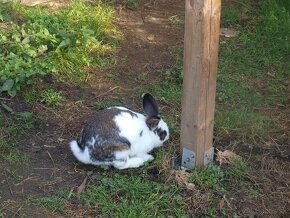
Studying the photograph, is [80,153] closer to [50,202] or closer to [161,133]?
[50,202]

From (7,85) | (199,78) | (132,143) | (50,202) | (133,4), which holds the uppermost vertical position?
(199,78)

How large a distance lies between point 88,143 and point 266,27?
2962 mm

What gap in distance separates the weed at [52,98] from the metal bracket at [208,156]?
147 cm

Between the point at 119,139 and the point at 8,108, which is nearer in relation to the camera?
the point at 119,139

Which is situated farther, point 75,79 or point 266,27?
point 266,27

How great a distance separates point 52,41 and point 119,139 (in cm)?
174

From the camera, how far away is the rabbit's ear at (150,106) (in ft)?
14.8

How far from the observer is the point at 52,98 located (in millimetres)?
5098

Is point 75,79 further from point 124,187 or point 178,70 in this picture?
point 124,187

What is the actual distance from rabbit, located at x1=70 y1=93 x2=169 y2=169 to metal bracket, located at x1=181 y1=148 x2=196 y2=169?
10.0 inches

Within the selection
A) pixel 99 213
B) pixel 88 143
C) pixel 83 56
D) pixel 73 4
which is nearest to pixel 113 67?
pixel 83 56

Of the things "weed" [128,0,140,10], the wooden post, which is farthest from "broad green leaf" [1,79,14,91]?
"weed" [128,0,140,10]

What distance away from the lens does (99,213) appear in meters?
3.89

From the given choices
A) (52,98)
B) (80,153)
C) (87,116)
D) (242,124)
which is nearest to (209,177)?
(242,124)
